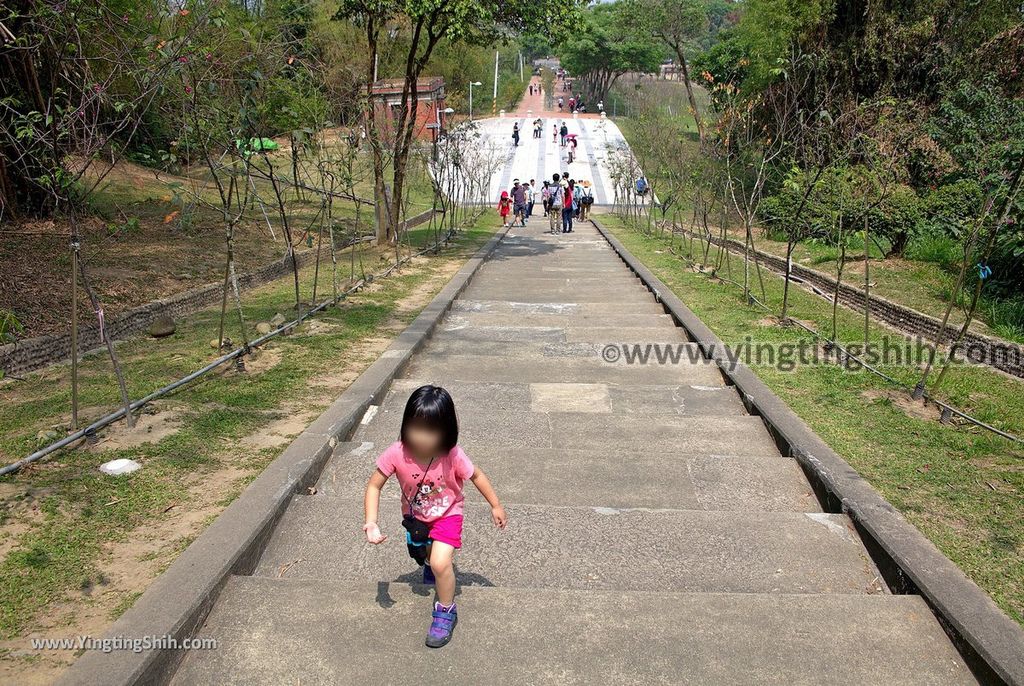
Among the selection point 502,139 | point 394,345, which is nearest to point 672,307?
point 394,345

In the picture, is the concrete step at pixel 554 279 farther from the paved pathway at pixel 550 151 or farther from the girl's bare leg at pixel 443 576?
the paved pathway at pixel 550 151

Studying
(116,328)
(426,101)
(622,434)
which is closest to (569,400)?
(622,434)

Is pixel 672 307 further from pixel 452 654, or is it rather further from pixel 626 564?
pixel 452 654

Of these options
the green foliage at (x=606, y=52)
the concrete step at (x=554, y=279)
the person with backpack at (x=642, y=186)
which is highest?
the green foliage at (x=606, y=52)

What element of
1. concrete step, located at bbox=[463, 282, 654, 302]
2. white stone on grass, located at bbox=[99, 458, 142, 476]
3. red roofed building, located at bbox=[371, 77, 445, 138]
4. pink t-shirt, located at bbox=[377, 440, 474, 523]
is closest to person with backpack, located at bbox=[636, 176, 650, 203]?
red roofed building, located at bbox=[371, 77, 445, 138]

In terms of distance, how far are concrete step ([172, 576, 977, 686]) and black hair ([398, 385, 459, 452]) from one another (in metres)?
0.60

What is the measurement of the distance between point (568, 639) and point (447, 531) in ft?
1.79

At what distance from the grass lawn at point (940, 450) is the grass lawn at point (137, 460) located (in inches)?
123

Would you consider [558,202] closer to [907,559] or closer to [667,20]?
[907,559]

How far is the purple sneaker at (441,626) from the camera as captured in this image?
2461mm

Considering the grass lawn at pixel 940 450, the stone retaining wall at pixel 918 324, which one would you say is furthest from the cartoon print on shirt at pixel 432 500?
the stone retaining wall at pixel 918 324

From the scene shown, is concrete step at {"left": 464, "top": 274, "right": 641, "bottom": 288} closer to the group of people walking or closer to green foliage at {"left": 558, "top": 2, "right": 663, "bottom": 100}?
the group of people walking

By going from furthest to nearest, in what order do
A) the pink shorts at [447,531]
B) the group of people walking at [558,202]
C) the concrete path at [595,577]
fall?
the group of people walking at [558,202] → the pink shorts at [447,531] → the concrete path at [595,577]

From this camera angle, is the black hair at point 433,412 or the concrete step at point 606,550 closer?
the black hair at point 433,412
